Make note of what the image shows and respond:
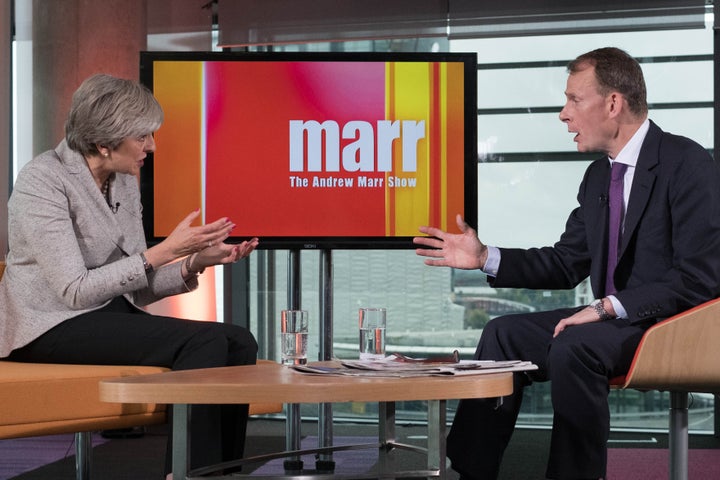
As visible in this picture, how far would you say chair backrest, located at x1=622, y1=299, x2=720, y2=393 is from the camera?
7.94ft

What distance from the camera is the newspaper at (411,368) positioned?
6.49ft

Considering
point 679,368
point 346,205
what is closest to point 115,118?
point 346,205

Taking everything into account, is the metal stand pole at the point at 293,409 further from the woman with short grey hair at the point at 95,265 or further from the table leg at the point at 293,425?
the woman with short grey hair at the point at 95,265

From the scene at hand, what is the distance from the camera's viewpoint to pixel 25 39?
5.46 metres

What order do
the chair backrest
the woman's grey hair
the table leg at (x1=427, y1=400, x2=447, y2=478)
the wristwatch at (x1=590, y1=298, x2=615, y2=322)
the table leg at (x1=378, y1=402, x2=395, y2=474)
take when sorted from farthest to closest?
the woman's grey hair
the wristwatch at (x1=590, y1=298, x2=615, y2=322)
the table leg at (x1=378, y1=402, x2=395, y2=474)
the chair backrest
the table leg at (x1=427, y1=400, x2=447, y2=478)

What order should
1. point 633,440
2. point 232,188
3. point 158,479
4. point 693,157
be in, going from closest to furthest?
point 693,157
point 232,188
point 158,479
point 633,440

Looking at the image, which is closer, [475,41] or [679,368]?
[679,368]

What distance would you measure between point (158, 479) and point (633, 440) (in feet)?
7.99

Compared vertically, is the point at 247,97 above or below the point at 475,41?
below

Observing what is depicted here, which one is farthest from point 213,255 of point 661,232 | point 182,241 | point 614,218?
point 661,232

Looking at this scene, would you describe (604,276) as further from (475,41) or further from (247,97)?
(475,41)

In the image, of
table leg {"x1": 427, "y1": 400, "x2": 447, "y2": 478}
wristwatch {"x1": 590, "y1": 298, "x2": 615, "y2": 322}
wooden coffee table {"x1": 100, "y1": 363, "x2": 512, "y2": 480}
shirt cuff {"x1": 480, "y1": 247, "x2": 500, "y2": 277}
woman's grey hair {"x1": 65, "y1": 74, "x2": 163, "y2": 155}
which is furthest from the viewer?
shirt cuff {"x1": 480, "y1": 247, "x2": 500, "y2": 277}

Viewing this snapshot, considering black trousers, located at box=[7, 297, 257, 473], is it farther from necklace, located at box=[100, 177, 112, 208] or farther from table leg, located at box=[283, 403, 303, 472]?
table leg, located at box=[283, 403, 303, 472]

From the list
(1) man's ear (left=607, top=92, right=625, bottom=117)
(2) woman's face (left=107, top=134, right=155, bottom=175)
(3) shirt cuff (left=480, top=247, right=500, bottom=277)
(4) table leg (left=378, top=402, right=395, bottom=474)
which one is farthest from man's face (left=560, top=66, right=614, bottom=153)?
(2) woman's face (left=107, top=134, right=155, bottom=175)
